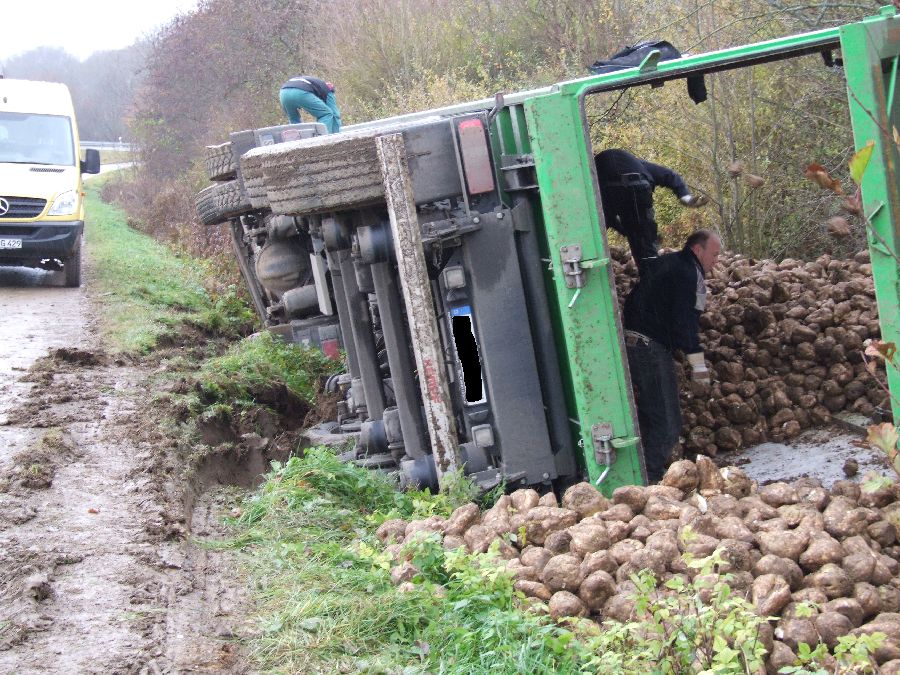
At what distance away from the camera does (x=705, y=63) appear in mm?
4715

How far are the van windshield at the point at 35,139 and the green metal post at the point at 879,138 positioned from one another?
1137cm

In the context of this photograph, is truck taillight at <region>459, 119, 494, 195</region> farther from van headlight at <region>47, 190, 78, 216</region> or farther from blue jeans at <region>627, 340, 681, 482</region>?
van headlight at <region>47, 190, 78, 216</region>

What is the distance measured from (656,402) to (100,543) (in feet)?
10.3

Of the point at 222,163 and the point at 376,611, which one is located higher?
the point at 222,163

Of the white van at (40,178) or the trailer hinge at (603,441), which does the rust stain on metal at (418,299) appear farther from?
the white van at (40,178)

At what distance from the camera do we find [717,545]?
3930 mm

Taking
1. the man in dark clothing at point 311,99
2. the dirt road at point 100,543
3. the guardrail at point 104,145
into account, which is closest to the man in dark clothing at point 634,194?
the dirt road at point 100,543

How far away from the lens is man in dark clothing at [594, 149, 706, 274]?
6543mm

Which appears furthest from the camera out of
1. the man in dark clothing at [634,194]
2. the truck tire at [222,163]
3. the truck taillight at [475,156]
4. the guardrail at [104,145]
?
the guardrail at [104,145]

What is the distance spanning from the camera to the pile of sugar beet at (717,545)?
354 centimetres

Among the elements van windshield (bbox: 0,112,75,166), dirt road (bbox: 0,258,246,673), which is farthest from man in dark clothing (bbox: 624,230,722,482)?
van windshield (bbox: 0,112,75,166)

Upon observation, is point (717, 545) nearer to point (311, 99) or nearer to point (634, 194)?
point (634, 194)

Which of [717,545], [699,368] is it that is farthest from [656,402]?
[717,545]

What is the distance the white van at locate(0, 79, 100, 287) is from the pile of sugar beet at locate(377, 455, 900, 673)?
9691 mm
